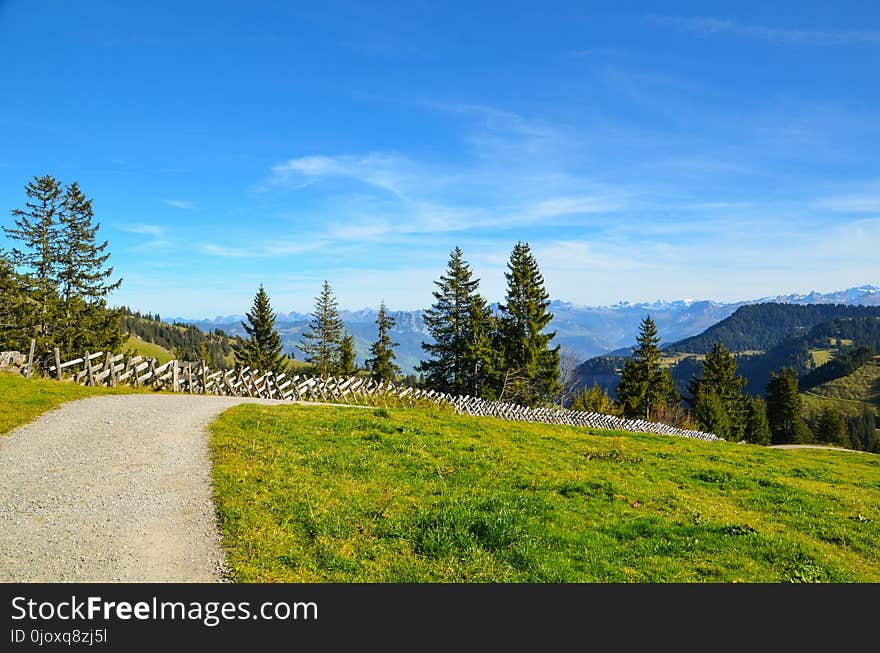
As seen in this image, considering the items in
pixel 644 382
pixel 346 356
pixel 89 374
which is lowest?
pixel 644 382

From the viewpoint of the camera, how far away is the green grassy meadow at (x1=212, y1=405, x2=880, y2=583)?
805 cm

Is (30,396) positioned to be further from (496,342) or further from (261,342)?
(261,342)

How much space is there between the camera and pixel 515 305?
5975cm

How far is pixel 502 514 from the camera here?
9852mm

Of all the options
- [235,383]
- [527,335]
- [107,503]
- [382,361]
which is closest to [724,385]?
[527,335]

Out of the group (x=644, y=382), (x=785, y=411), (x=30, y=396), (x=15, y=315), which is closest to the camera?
(x=30, y=396)

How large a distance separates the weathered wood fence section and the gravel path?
36.5ft

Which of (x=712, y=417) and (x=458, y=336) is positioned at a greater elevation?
(x=458, y=336)

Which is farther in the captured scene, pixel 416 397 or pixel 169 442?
pixel 416 397

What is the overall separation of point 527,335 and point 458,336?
8.46 m

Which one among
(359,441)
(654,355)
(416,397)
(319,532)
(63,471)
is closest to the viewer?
(319,532)

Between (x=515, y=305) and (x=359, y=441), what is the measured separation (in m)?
45.2
